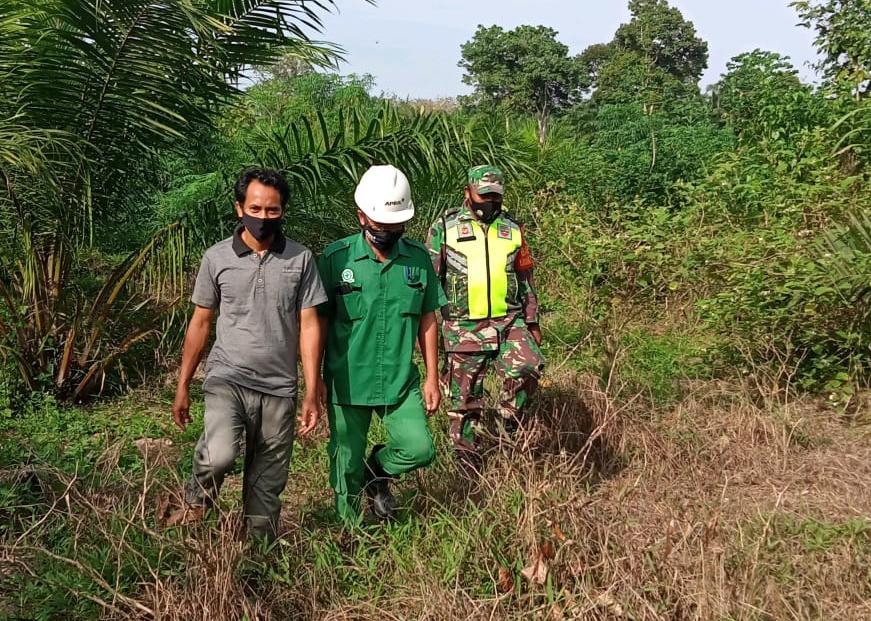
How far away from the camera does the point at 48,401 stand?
5504 mm

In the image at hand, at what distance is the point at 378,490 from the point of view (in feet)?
11.7

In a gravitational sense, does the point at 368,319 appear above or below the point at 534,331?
above

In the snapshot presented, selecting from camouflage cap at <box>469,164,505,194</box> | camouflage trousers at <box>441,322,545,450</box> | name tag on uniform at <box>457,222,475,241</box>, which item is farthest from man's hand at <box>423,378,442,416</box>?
camouflage cap at <box>469,164,505,194</box>

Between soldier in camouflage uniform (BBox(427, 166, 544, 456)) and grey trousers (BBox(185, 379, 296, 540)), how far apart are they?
1334 millimetres

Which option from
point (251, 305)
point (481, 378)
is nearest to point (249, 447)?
point (251, 305)

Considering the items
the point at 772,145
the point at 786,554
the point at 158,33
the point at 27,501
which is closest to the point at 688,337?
the point at 772,145

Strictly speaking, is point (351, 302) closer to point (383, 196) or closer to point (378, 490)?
point (383, 196)

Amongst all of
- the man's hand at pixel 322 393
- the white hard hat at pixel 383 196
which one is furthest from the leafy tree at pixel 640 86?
the man's hand at pixel 322 393

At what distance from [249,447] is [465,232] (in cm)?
169

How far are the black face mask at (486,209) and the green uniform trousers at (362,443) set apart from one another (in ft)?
4.05

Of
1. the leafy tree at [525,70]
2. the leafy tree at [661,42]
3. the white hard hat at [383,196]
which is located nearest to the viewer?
the white hard hat at [383,196]

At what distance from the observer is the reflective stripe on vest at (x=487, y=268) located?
4.33 meters

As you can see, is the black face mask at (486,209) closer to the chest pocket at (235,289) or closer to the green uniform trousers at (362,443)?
the green uniform trousers at (362,443)

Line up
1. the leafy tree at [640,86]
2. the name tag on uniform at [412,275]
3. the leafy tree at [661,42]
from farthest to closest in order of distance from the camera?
the leafy tree at [661,42], the leafy tree at [640,86], the name tag on uniform at [412,275]
